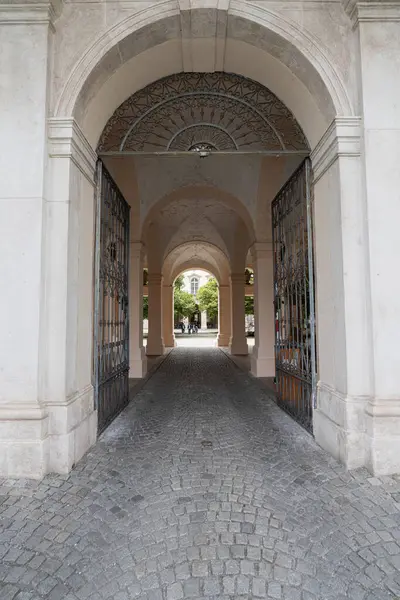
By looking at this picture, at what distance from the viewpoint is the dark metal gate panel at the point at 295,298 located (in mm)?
4434

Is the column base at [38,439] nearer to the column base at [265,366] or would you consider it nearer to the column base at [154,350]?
the column base at [265,366]

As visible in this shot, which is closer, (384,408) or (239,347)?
(384,408)

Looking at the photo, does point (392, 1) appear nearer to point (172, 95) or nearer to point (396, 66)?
point (396, 66)

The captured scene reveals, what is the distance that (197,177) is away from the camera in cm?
916

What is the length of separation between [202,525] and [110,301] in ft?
11.1

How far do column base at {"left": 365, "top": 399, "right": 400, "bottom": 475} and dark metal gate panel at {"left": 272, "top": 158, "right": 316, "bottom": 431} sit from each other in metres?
0.99

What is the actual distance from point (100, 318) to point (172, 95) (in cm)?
325

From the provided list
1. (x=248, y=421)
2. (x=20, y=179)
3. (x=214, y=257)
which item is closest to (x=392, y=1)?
(x=20, y=179)

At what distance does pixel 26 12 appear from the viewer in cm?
351

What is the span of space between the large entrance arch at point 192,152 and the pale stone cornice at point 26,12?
0.11m

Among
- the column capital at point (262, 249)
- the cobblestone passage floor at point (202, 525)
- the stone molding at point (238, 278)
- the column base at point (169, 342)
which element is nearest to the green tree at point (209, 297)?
the column base at point (169, 342)

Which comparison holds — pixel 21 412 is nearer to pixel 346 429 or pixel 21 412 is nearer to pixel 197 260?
pixel 346 429

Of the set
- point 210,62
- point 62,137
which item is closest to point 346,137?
point 210,62

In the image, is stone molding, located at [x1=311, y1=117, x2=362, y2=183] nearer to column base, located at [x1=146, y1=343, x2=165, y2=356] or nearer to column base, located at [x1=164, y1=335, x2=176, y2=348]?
column base, located at [x1=146, y1=343, x2=165, y2=356]
